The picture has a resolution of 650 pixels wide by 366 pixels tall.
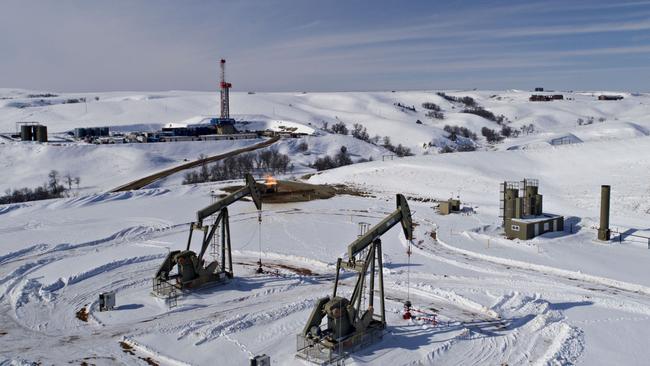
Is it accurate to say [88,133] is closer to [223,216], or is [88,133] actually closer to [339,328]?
[223,216]

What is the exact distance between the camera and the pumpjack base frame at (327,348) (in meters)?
12.8

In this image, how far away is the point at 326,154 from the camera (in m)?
63.0

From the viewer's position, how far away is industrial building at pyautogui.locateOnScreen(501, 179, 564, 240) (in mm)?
24750

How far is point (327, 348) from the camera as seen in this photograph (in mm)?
12945

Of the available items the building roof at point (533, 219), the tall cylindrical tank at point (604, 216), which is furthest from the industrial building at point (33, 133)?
the tall cylindrical tank at point (604, 216)

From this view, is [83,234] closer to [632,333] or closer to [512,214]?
[512,214]

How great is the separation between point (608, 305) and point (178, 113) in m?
94.9

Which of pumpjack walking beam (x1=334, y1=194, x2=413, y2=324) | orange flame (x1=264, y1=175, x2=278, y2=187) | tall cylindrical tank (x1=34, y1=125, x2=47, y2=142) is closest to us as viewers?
pumpjack walking beam (x1=334, y1=194, x2=413, y2=324)

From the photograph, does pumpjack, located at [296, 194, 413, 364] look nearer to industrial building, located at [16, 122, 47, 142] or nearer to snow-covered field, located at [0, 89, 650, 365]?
snow-covered field, located at [0, 89, 650, 365]

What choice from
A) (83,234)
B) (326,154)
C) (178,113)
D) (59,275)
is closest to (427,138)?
(326,154)

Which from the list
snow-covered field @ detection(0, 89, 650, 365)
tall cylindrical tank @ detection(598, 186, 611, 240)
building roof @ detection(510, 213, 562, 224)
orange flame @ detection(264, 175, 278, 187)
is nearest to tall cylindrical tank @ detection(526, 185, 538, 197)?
building roof @ detection(510, 213, 562, 224)

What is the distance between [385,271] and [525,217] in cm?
950

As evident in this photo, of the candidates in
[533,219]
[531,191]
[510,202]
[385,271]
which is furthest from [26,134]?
[533,219]

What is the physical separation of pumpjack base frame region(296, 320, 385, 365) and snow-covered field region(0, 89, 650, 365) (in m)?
0.30
